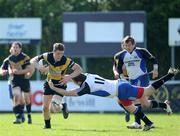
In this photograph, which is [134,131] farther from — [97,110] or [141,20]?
[141,20]

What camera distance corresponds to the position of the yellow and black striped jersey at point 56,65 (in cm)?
1658

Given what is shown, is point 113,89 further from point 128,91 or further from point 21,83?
point 21,83

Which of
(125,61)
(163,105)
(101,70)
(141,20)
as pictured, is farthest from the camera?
(101,70)

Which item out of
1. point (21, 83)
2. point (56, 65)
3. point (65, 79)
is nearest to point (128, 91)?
point (65, 79)

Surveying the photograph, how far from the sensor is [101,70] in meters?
38.2

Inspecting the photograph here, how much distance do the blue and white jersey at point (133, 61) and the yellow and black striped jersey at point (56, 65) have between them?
1.62m

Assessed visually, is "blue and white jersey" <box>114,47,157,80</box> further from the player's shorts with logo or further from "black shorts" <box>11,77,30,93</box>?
"black shorts" <box>11,77,30,93</box>

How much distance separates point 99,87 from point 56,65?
1857 millimetres

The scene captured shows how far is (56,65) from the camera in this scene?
1666 cm

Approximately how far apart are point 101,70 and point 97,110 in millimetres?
8924

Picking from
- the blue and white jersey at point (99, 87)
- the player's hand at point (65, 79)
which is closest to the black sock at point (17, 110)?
the player's hand at point (65, 79)

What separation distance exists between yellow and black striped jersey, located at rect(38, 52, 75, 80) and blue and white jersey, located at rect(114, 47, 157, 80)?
1.62 metres

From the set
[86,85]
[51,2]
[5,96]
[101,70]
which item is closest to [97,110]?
[5,96]

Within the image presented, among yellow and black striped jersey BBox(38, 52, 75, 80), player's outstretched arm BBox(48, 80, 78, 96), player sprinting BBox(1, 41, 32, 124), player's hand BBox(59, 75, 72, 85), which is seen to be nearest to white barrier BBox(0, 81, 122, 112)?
player sprinting BBox(1, 41, 32, 124)
